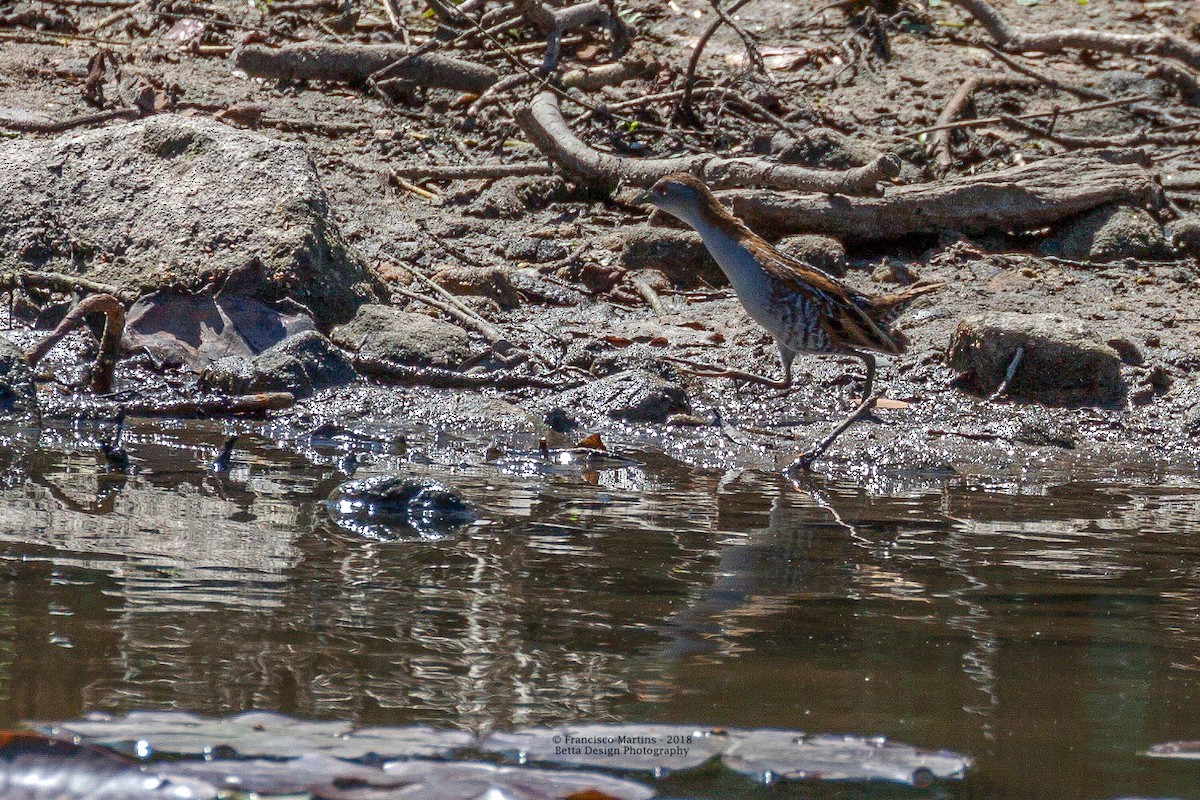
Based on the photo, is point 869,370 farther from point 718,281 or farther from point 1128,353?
point 718,281

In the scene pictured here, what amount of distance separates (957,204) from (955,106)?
1633 mm

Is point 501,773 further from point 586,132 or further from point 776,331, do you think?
point 586,132

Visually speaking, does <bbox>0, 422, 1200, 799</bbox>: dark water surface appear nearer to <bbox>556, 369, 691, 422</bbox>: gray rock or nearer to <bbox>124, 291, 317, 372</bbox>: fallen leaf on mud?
<bbox>556, 369, 691, 422</bbox>: gray rock

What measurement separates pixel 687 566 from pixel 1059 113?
19.2 ft

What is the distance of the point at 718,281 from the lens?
25.3ft

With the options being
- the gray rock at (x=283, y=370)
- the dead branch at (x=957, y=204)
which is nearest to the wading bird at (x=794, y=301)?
the dead branch at (x=957, y=204)

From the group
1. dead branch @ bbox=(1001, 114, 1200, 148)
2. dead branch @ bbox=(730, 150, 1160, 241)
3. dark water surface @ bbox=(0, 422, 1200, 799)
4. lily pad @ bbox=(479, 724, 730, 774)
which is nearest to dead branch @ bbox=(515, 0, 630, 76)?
dead branch @ bbox=(730, 150, 1160, 241)

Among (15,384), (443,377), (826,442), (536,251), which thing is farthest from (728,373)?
(15,384)

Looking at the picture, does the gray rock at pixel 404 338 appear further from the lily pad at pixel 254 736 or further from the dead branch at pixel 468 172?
the lily pad at pixel 254 736

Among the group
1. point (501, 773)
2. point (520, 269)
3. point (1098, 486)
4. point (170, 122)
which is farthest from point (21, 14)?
point (501, 773)

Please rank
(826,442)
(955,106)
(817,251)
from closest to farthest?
(826,442)
(817,251)
(955,106)

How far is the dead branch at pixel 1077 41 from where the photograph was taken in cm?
959

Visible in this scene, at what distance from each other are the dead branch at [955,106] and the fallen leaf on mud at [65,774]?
7.61 m

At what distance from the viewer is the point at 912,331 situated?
721 cm
